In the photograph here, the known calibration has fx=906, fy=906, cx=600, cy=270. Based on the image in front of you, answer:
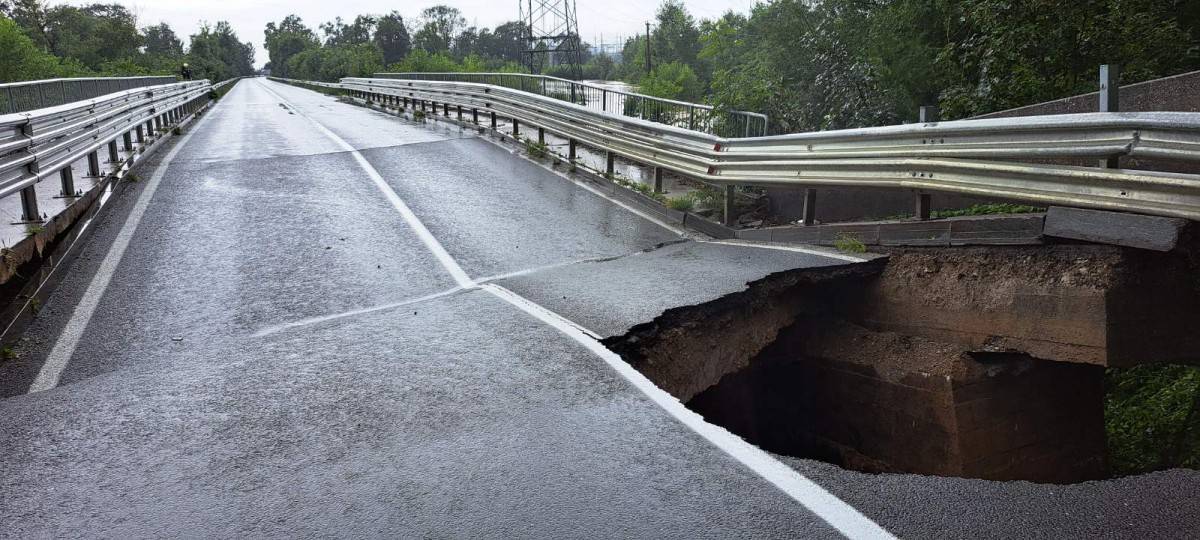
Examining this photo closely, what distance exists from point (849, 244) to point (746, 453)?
412 centimetres

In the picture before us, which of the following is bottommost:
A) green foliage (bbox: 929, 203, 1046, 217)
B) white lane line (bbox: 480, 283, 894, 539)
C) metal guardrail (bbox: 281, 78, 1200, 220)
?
white lane line (bbox: 480, 283, 894, 539)

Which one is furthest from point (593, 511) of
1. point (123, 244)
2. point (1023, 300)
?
point (123, 244)

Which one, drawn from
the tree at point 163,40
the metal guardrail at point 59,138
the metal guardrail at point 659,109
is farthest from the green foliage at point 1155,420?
the tree at point 163,40

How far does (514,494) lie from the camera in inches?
147

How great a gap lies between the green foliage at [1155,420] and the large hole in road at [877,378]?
32.5 inches

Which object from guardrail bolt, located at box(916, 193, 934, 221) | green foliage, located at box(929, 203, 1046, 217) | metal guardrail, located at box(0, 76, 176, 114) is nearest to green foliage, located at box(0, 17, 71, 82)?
metal guardrail, located at box(0, 76, 176, 114)

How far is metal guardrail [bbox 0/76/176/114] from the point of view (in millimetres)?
11266

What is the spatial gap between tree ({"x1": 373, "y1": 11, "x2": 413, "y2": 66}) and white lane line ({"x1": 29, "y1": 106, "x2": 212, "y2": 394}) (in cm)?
12255

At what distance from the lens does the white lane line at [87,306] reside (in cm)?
567

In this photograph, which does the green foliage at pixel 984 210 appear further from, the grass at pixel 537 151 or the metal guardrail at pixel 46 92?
the metal guardrail at pixel 46 92

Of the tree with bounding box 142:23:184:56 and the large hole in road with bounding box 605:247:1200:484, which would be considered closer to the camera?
the large hole in road with bounding box 605:247:1200:484

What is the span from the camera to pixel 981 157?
22.2ft

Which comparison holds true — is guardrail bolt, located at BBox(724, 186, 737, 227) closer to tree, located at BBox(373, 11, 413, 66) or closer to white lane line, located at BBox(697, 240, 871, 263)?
white lane line, located at BBox(697, 240, 871, 263)

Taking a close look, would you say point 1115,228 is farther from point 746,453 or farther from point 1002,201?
point 746,453
